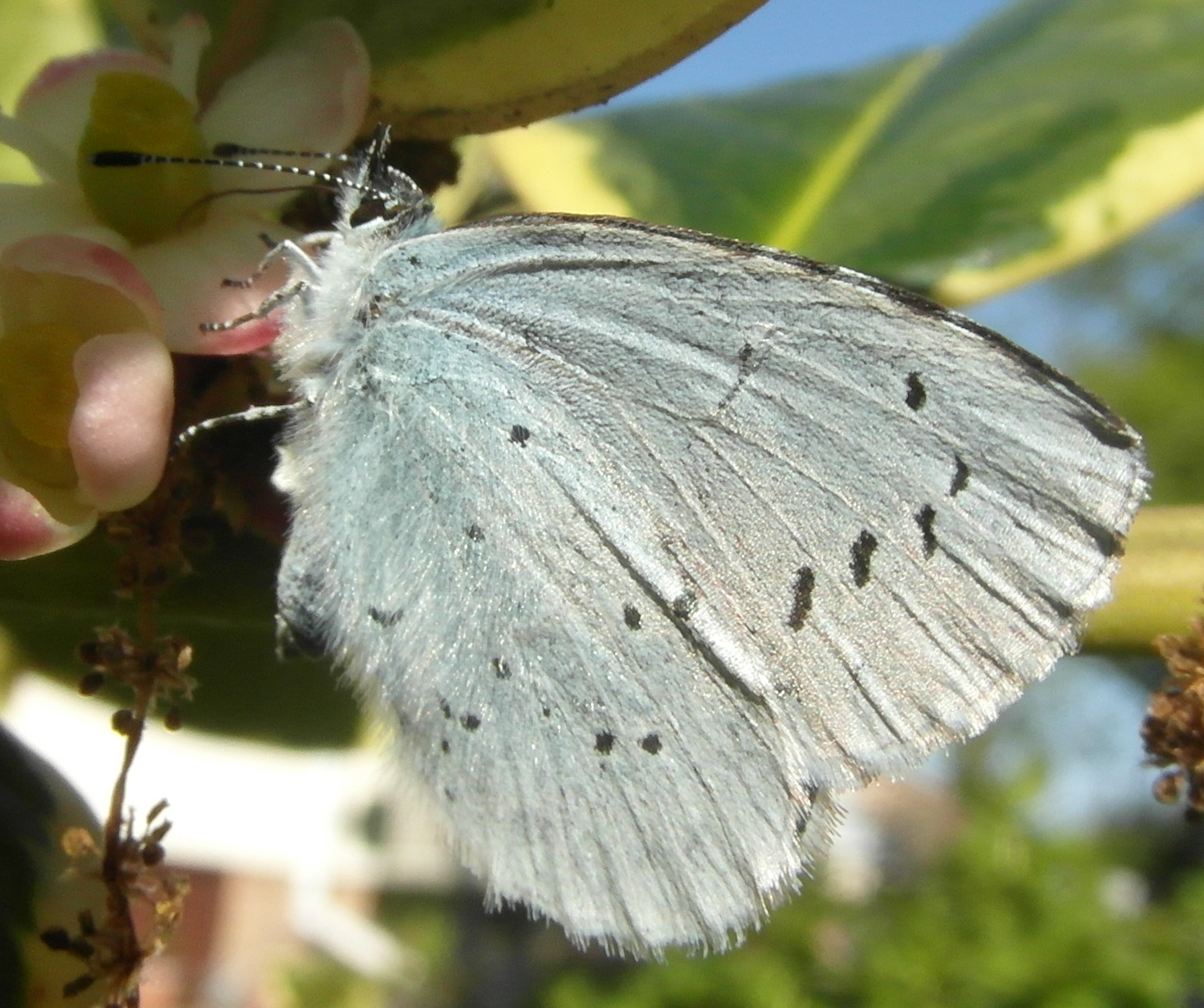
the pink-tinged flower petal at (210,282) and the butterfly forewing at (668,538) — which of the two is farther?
the butterfly forewing at (668,538)

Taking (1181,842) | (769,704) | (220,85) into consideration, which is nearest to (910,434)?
(769,704)

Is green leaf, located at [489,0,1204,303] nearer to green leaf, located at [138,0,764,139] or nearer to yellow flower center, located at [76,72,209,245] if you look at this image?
green leaf, located at [138,0,764,139]

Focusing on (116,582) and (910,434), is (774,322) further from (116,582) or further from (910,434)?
(116,582)

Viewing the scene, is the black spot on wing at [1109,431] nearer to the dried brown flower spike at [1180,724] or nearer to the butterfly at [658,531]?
the butterfly at [658,531]

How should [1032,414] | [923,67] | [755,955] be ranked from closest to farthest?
[1032,414] → [923,67] → [755,955]

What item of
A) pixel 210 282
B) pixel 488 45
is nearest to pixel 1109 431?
pixel 488 45

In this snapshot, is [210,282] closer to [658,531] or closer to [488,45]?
[488,45]

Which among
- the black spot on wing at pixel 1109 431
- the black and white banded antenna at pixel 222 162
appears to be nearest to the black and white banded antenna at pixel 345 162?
the black and white banded antenna at pixel 222 162

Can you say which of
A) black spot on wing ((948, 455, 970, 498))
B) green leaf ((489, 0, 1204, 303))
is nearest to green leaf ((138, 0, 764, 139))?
black spot on wing ((948, 455, 970, 498))
